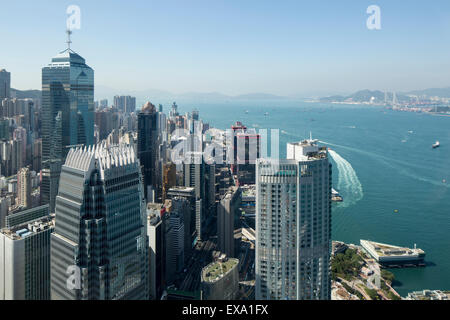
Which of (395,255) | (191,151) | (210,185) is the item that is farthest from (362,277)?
(191,151)

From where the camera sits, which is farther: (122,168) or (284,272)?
(284,272)

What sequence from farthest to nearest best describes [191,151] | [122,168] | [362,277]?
[191,151] < [362,277] < [122,168]

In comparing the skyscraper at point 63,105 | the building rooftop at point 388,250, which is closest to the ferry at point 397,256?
the building rooftop at point 388,250

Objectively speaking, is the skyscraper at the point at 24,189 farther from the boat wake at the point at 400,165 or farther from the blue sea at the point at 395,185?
the boat wake at the point at 400,165

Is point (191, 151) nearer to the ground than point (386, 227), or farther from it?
farther from it

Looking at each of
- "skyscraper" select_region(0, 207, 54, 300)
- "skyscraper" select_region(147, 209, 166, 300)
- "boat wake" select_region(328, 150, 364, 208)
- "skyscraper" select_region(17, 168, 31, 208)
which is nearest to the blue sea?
"boat wake" select_region(328, 150, 364, 208)
